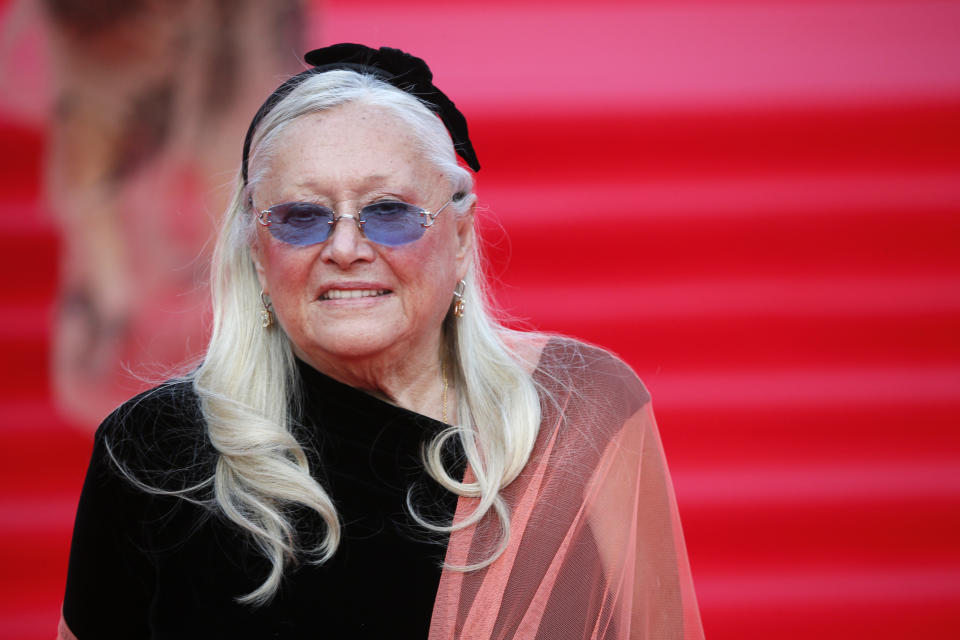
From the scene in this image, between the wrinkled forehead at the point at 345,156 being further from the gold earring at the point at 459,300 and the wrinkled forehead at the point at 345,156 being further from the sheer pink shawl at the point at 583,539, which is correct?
the sheer pink shawl at the point at 583,539

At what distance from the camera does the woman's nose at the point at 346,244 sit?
1.56m

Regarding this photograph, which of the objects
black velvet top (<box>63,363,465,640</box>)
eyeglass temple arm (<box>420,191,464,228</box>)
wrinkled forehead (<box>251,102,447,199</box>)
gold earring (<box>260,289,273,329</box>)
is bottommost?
black velvet top (<box>63,363,465,640</box>)

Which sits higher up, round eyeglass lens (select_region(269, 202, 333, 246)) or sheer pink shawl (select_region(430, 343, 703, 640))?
round eyeglass lens (select_region(269, 202, 333, 246))

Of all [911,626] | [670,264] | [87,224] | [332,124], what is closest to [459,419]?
[332,124]

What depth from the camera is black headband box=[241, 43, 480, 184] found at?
5.65ft

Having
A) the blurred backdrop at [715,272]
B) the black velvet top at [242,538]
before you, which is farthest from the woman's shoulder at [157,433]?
the blurred backdrop at [715,272]

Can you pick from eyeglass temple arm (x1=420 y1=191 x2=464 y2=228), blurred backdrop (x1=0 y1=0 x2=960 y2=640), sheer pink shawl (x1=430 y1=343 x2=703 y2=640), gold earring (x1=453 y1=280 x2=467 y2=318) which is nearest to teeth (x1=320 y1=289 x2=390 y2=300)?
eyeglass temple arm (x1=420 y1=191 x2=464 y2=228)

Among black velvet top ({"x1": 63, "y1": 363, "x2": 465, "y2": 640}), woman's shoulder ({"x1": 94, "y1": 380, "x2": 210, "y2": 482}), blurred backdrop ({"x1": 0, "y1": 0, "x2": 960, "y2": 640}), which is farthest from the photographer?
blurred backdrop ({"x1": 0, "y1": 0, "x2": 960, "y2": 640})

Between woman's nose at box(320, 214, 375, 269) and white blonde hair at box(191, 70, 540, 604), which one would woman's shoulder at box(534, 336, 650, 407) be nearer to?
white blonde hair at box(191, 70, 540, 604)

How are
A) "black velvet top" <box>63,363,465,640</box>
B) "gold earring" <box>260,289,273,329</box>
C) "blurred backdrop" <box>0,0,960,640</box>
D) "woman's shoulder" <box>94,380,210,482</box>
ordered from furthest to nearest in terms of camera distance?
"blurred backdrop" <box>0,0,960,640</box>, "gold earring" <box>260,289,273,329</box>, "woman's shoulder" <box>94,380,210,482</box>, "black velvet top" <box>63,363,465,640</box>

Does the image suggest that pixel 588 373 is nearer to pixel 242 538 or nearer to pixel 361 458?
pixel 361 458

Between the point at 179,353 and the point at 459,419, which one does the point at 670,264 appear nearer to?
the point at 459,419

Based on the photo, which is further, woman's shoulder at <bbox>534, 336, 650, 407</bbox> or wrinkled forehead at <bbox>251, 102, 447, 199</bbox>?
woman's shoulder at <bbox>534, 336, 650, 407</bbox>

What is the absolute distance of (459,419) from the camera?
5.71 ft
